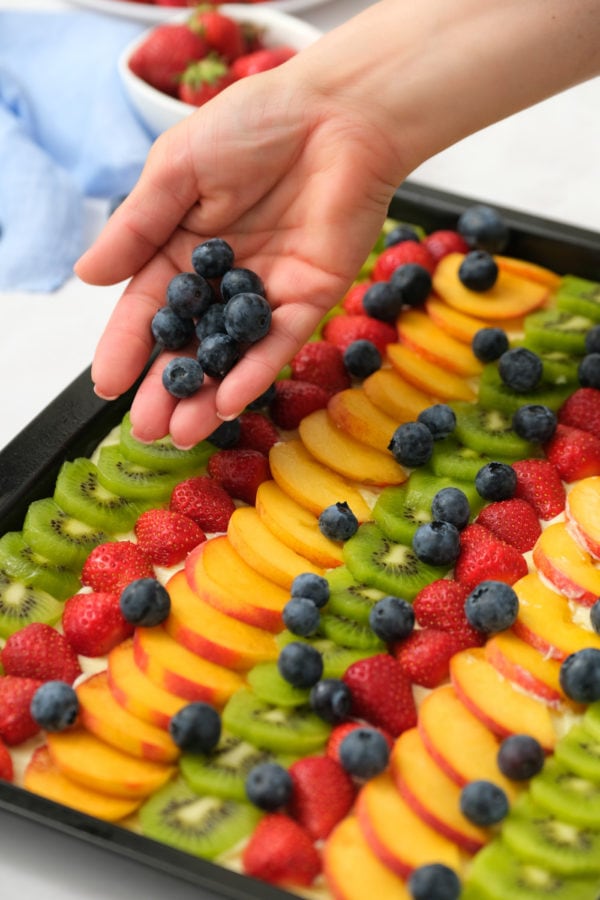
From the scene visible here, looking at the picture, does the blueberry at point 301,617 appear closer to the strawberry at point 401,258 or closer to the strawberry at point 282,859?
the strawberry at point 282,859

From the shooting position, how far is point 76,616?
2.10 metres

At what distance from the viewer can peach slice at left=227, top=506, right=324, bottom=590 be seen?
85.4 inches

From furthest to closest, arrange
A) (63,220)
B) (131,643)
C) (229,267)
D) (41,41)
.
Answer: (41,41) → (63,220) → (229,267) → (131,643)

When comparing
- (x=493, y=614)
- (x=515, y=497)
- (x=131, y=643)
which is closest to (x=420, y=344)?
(x=515, y=497)

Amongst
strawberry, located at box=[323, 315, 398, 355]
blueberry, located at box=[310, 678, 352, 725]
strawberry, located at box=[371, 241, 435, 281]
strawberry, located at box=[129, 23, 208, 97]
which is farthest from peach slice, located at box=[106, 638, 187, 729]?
strawberry, located at box=[129, 23, 208, 97]

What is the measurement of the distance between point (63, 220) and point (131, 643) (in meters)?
1.60

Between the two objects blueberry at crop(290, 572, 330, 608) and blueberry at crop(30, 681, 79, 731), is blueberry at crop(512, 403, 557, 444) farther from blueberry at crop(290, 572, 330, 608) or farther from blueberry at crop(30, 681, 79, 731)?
blueberry at crop(30, 681, 79, 731)

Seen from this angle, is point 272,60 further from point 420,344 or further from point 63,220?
point 420,344

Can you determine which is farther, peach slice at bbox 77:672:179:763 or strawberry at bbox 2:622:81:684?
strawberry at bbox 2:622:81:684

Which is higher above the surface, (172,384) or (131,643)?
(172,384)

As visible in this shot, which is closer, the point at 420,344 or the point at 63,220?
the point at 420,344

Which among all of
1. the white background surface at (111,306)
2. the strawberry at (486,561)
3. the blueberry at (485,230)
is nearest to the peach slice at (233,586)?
the strawberry at (486,561)

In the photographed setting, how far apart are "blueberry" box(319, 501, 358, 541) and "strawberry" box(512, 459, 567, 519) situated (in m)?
0.37

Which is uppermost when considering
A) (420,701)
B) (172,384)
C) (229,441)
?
(172,384)
